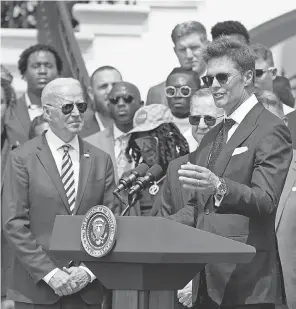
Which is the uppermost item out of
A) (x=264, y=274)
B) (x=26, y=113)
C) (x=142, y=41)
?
(x=142, y=41)

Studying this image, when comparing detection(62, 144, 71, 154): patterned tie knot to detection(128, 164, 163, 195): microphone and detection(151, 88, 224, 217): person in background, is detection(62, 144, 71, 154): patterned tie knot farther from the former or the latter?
detection(128, 164, 163, 195): microphone

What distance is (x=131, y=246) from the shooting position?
4.06 m

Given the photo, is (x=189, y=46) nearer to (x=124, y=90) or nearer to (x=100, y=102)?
(x=124, y=90)

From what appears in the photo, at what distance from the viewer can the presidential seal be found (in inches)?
162

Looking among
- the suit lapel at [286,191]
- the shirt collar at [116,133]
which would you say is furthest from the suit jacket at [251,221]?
the shirt collar at [116,133]

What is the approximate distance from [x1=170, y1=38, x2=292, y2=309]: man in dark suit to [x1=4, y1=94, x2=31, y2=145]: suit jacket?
2.95 m

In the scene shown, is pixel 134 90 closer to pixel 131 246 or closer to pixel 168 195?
pixel 168 195

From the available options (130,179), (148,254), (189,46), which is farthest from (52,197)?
(189,46)

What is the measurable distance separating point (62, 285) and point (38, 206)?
1.72 ft

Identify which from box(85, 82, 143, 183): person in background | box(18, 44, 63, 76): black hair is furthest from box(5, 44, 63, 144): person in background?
box(85, 82, 143, 183): person in background

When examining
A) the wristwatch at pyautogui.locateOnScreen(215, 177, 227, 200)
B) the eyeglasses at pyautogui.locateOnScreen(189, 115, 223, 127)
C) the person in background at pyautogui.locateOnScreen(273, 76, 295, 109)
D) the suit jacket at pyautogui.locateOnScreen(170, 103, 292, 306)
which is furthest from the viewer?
the person in background at pyautogui.locateOnScreen(273, 76, 295, 109)

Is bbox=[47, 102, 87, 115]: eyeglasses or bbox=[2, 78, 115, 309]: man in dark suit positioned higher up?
bbox=[47, 102, 87, 115]: eyeglasses

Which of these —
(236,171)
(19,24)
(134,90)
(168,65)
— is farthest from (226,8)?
(236,171)

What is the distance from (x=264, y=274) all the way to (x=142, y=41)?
691cm
